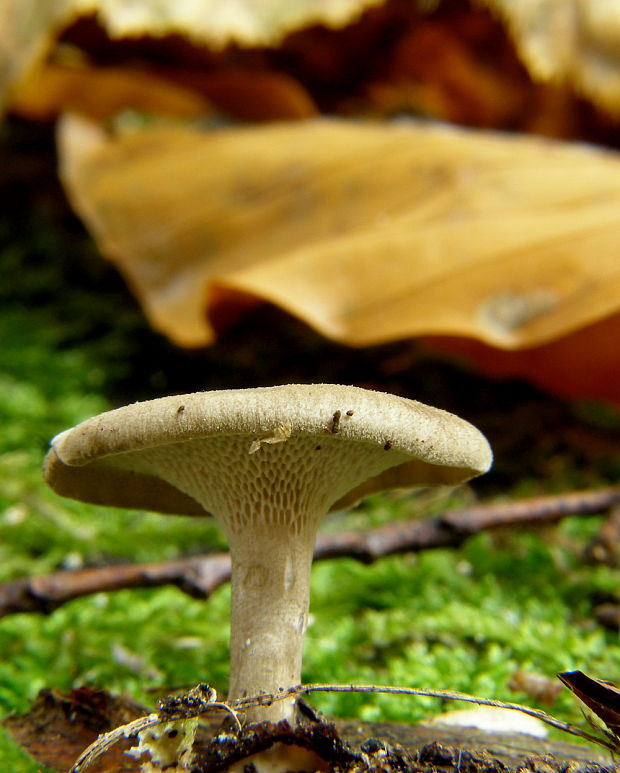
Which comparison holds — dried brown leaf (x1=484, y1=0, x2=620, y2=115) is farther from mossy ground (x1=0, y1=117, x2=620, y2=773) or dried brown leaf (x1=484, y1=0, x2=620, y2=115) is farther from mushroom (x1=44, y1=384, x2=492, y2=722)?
mushroom (x1=44, y1=384, x2=492, y2=722)

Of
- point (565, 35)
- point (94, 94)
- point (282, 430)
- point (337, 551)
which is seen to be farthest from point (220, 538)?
point (565, 35)

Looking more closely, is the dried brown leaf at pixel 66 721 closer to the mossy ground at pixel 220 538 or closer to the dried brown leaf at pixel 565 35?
the mossy ground at pixel 220 538

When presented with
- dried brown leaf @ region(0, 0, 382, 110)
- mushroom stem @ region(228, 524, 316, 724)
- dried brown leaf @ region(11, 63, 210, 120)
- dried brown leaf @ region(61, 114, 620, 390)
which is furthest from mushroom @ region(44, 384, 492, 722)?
dried brown leaf @ region(11, 63, 210, 120)

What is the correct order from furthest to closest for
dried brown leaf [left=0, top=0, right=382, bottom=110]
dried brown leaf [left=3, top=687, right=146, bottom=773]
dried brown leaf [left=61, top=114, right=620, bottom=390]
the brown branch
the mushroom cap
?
dried brown leaf [left=0, top=0, right=382, bottom=110]
dried brown leaf [left=61, top=114, right=620, bottom=390]
the brown branch
dried brown leaf [left=3, top=687, right=146, bottom=773]
the mushroom cap

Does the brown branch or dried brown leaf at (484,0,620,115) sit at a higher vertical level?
dried brown leaf at (484,0,620,115)

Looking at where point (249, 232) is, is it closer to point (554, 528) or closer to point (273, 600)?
point (554, 528)

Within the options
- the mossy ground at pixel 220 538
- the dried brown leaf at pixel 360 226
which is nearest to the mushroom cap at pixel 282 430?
the mossy ground at pixel 220 538

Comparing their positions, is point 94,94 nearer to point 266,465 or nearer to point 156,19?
point 156,19
